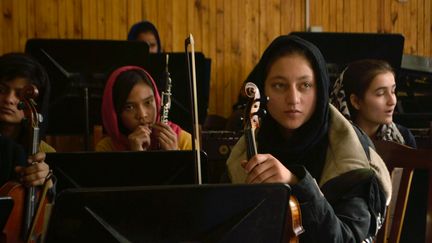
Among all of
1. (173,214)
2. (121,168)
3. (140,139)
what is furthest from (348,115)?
(173,214)

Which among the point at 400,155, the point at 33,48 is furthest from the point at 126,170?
the point at 33,48

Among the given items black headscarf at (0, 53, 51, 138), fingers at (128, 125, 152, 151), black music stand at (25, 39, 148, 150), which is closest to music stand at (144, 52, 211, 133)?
black music stand at (25, 39, 148, 150)

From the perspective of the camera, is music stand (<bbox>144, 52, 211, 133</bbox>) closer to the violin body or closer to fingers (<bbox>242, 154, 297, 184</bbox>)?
the violin body

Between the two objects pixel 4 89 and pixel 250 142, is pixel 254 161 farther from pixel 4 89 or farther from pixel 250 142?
pixel 4 89

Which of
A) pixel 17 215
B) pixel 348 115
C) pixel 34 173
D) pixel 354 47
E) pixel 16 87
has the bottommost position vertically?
pixel 17 215

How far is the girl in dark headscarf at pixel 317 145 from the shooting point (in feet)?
4.55

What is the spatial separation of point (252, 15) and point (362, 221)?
3.00 meters

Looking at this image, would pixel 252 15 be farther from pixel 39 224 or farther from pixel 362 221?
pixel 362 221

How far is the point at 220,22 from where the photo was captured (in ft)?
13.7

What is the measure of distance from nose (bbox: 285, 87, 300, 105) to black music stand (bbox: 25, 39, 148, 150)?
4.23 ft

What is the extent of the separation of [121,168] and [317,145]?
0.49m

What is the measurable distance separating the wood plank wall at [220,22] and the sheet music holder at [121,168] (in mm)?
2388

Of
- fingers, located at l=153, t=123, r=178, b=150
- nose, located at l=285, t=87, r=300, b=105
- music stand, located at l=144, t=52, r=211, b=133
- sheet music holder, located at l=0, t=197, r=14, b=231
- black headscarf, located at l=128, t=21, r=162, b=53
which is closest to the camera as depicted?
sheet music holder, located at l=0, t=197, r=14, b=231

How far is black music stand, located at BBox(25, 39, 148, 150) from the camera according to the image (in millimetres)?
2707
